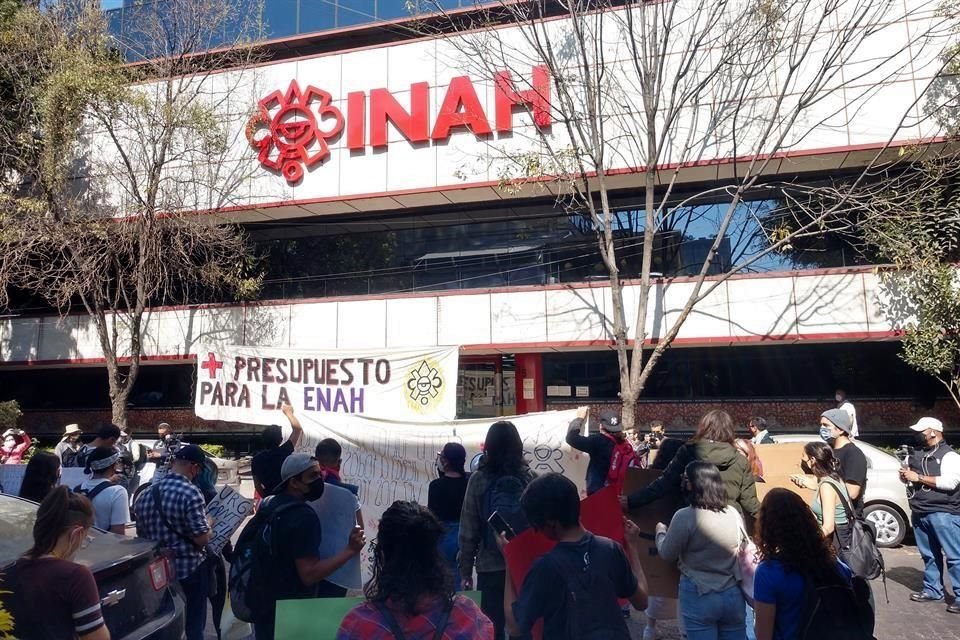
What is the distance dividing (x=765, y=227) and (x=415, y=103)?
27.5ft

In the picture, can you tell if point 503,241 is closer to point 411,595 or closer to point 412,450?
point 412,450

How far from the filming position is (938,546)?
6586 mm

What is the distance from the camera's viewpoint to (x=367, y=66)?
632 inches

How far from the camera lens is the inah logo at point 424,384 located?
28.6 feet

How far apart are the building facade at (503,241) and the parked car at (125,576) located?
1098cm

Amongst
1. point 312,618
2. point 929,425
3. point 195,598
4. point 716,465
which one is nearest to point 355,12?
point 929,425

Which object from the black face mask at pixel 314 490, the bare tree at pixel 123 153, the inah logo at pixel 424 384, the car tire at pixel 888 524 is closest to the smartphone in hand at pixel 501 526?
the black face mask at pixel 314 490

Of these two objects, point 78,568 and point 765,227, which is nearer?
point 78,568

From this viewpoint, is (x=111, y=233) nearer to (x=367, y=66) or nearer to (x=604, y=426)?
(x=367, y=66)

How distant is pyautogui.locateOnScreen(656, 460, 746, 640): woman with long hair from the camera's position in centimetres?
396

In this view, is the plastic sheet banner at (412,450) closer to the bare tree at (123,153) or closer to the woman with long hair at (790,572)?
the woman with long hair at (790,572)

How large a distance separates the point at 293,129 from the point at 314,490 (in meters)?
14.0

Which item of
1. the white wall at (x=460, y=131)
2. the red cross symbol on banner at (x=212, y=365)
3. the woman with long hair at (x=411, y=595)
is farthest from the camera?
the white wall at (x=460, y=131)

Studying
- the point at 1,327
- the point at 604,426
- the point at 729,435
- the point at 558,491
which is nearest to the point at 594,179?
the point at 604,426
